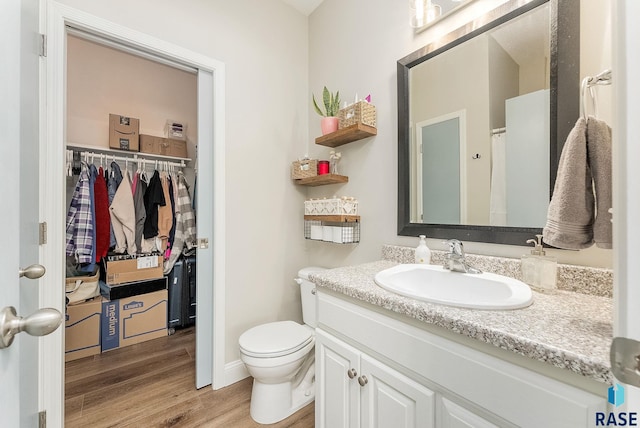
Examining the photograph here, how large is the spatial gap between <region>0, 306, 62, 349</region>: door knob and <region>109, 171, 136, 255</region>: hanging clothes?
7.61 ft

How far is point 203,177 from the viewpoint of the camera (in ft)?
5.61

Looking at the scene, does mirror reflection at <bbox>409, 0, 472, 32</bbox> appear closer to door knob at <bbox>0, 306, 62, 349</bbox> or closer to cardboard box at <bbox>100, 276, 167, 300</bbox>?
door knob at <bbox>0, 306, 62, 349</bbox>

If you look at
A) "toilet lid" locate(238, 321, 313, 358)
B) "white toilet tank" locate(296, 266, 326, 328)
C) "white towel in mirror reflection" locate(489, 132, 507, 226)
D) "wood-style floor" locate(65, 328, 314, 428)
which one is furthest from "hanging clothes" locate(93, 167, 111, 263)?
"white towel in mirror reflection" locate(489, 132, 507, 226)

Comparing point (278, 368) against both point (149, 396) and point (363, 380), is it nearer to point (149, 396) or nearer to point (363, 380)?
point (363, 380)

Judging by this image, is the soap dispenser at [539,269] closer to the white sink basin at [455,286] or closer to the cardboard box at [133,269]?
the white sink basin at [455,286]

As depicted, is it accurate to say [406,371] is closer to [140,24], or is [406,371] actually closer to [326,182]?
[326,182]

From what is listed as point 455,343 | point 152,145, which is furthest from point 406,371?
point 152,145

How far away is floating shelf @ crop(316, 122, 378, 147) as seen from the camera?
5.11 feet

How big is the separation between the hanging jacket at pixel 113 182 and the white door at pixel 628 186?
302 centimetres

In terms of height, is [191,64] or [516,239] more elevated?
[191,64]

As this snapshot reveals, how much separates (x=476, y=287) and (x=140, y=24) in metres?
2.17

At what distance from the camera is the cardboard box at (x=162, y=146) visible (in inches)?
105

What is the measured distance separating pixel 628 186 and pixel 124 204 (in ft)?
9.98

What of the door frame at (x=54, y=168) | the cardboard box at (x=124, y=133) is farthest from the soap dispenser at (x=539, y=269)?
the cardboard box at (x=124, y=133)
